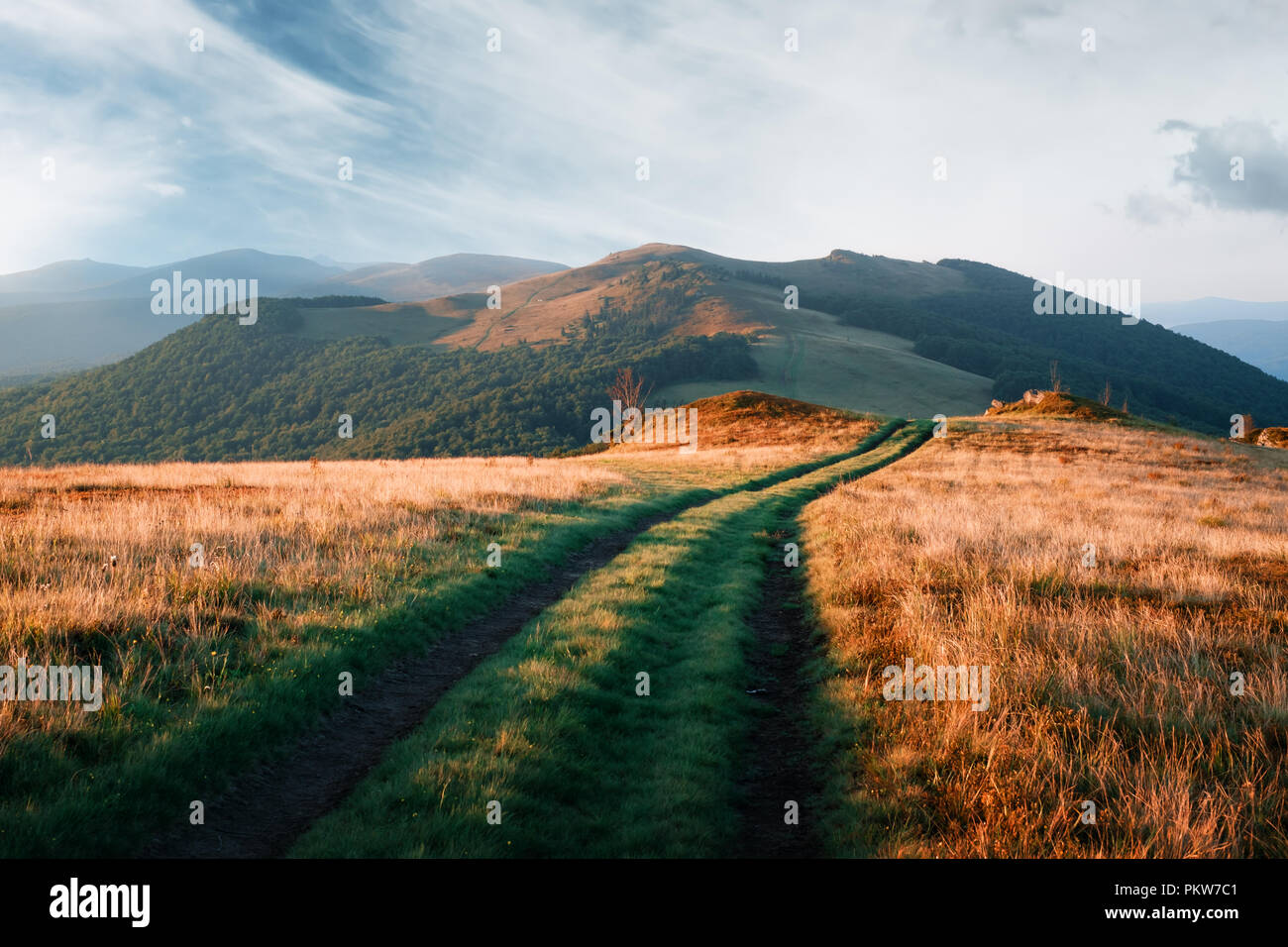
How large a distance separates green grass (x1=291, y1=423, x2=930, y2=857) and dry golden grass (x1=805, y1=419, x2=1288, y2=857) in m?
1.35

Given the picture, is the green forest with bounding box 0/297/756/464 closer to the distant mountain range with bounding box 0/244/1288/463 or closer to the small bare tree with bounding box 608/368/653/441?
the distant mountain range with bounding box 0/244/1288/463

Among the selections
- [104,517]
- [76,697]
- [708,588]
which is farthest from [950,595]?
[104,517]

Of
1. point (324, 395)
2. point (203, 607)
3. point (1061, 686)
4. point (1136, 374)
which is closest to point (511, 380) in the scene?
point (324, 395)

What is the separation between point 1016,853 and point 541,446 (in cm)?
10706

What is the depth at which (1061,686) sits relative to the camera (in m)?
6.70

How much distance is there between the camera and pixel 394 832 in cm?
486

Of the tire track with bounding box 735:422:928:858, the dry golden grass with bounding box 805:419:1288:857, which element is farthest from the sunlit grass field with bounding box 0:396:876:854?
the dry golden grass with bounding box 805:419:1288:857

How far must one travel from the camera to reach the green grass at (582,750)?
5023 mm

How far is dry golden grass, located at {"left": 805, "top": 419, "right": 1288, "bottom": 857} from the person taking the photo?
4812mm

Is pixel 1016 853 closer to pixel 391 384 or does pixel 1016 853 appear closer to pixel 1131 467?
pixel 1131 467

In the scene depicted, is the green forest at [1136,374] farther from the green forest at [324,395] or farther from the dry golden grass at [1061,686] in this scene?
the dry golden grass at [1061,686]

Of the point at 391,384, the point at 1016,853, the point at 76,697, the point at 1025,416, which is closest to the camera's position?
the point at 1016,853

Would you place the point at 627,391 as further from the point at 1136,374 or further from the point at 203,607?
the point at 1136,374
